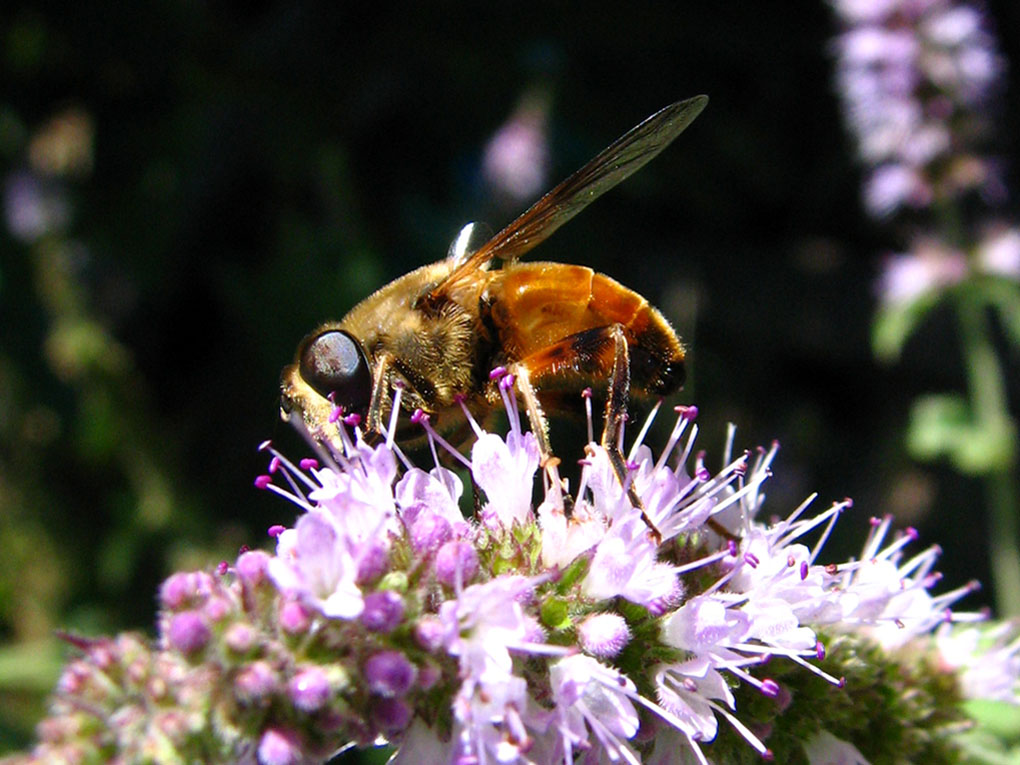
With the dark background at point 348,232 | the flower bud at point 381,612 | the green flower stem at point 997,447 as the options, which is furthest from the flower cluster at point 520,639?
the dark background at point 348,232

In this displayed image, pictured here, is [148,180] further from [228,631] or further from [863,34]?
[228,631]

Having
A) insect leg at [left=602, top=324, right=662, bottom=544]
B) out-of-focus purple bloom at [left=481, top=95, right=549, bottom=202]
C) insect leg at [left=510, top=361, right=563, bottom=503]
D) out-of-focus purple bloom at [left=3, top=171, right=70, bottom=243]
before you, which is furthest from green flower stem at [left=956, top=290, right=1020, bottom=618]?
out-of-focus purple bloom at [left=3, top=171, right=70, bottom=243]

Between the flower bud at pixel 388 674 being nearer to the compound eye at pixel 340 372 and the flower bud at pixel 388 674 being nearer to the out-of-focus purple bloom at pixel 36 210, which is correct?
the compound eye at pixel 340 372

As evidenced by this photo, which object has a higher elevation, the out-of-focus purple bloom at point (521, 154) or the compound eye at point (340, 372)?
the compound eye at point (340, 372)

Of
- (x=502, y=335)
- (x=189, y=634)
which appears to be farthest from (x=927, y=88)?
(x=189, y=634)

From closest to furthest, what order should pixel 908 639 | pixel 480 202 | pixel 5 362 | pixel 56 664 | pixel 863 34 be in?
1. pixel 908 639
2. pixel 56 664
3. pixel 863 34
4. pixel 5 362
5. pixel 480 202

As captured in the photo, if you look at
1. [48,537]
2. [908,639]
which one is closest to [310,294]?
[48,537]

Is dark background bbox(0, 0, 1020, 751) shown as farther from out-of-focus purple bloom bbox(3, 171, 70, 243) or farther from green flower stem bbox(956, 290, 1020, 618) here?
green flower stem bbox(956, 290, 1020, 618)
